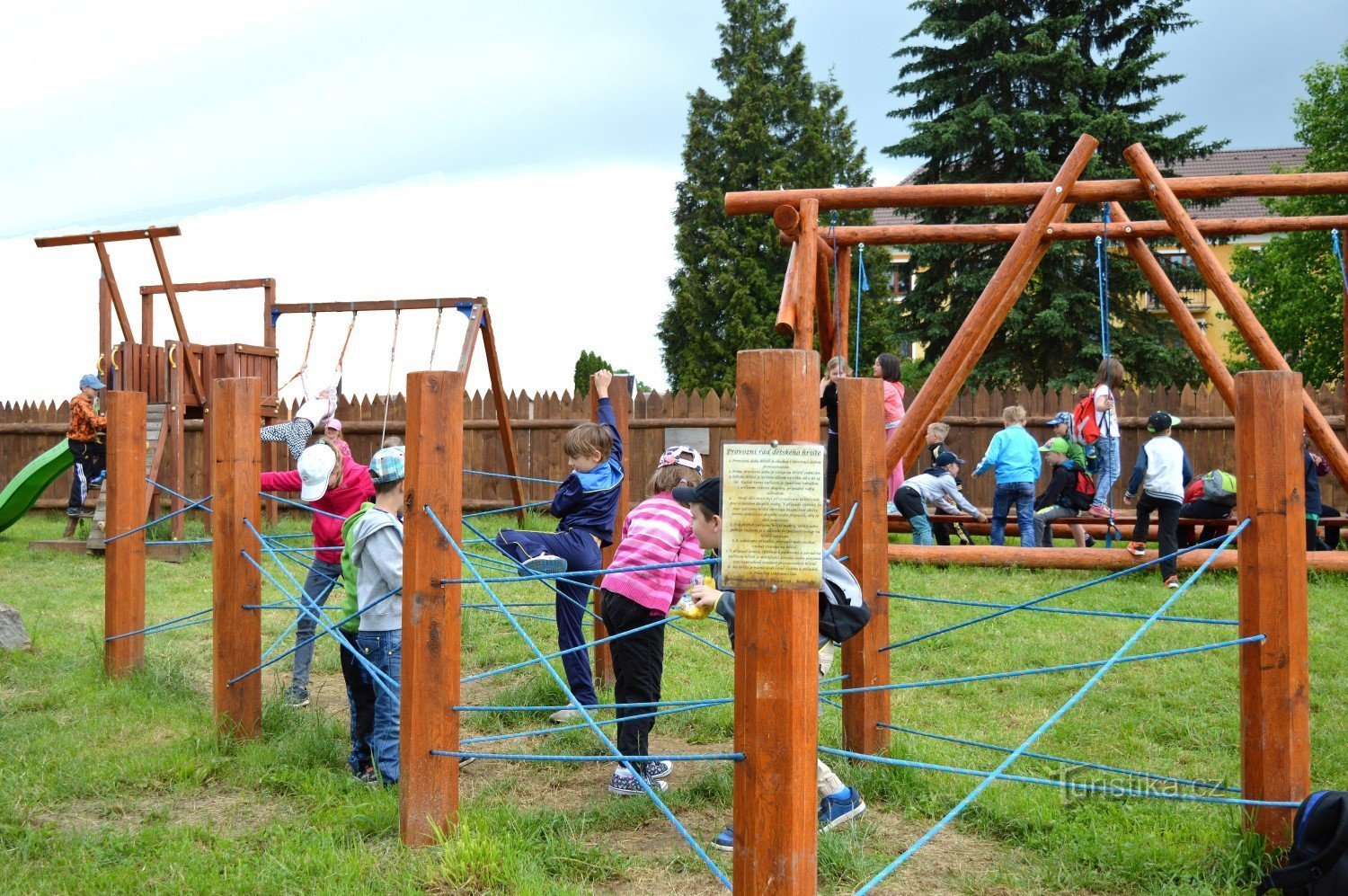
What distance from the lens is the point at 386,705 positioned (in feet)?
14.4

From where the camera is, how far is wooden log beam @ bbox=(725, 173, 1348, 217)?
7539 mm

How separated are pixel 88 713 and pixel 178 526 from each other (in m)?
6.24

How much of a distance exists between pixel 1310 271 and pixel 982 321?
24.3 meters

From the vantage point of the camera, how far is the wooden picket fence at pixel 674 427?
44.3 ft

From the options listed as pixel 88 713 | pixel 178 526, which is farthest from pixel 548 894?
pixel 178 526

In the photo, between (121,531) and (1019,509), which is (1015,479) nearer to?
(1019,509)

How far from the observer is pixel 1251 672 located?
3.45 metres

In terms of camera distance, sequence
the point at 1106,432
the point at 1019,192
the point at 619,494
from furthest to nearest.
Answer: the point at 1106,432, the point at 1019,192, the point at 619,494

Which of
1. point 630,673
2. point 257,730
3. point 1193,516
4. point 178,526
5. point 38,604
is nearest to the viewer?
point 630,673

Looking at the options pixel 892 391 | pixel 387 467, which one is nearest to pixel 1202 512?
pixel 892 391

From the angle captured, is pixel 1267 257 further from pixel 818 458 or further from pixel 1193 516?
pixel 818 458

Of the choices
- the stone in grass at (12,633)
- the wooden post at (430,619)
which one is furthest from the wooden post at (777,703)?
the stone in grass at (12,633)

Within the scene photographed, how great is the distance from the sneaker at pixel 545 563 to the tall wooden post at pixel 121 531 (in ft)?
7.53

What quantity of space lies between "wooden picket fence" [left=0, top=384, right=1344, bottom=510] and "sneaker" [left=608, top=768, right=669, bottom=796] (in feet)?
29.6
